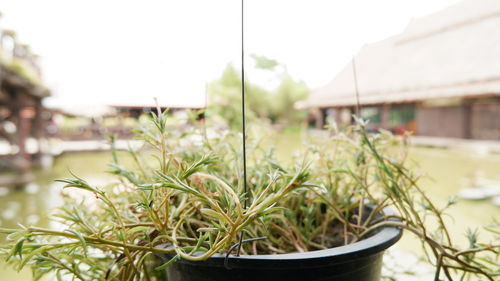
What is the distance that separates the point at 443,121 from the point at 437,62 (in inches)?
65.9

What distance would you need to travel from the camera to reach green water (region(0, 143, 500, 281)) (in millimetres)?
1890

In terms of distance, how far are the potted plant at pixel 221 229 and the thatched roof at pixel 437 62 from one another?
540 cm

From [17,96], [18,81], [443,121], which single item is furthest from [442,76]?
[17,96]

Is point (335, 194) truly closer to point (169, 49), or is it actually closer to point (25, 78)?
point (169, 49)

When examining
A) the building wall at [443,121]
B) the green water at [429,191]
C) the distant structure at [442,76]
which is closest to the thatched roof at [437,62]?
the distant structure at [442,76]

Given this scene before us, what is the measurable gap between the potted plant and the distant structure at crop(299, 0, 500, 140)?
5.19 metres

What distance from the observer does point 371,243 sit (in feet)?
1.31

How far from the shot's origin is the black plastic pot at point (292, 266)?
1.15ft

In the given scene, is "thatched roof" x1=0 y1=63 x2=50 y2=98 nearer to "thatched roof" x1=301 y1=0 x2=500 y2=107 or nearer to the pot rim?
the pot rim

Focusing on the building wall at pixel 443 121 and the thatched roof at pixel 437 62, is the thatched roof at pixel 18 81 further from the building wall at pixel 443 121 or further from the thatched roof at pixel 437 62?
the building wall at pixel 443 121

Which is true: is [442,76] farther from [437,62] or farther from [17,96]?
[17,96]

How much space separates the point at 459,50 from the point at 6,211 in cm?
904

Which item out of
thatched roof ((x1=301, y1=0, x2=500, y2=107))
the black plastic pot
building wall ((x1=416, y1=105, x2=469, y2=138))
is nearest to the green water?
the black plastic pot

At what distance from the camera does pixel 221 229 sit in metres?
0.33
